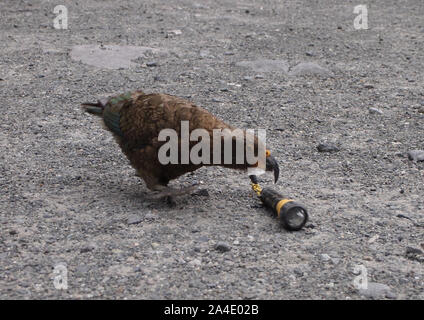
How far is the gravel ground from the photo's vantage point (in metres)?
3.67

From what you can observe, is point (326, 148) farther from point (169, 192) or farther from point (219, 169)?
point (169, 192)

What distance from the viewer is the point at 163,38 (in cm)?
876

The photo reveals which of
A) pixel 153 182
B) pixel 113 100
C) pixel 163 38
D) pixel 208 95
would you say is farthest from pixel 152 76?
pixel 153 182

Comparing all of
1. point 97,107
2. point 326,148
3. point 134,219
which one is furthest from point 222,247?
point 326,148

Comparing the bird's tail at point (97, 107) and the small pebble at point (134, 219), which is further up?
the bird's tail at point (97, 107)

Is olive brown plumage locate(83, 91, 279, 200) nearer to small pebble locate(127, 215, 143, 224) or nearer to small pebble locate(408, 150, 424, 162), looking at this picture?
small pebble locate(127, 215, 143, 224)

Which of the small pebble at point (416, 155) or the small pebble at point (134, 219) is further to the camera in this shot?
the small pebble at point (416, 155)

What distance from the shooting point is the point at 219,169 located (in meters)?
5.21

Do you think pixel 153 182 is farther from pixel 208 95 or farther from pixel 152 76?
pixel 152 76

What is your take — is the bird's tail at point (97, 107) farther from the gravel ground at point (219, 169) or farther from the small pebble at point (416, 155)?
the small pebble at point (416, 155)

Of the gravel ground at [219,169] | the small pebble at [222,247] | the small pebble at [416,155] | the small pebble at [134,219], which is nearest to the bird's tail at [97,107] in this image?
the gravel ground at [219,169]

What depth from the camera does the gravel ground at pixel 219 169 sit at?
3670 mm

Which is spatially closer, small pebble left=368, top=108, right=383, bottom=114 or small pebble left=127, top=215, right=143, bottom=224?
small pebble left=127, top=215, right=143, bottom=224

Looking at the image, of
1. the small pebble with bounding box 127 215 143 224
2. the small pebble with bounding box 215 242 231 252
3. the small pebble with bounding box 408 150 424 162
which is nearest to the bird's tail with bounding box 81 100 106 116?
the small pebble with bounding box 127 215 143 224
